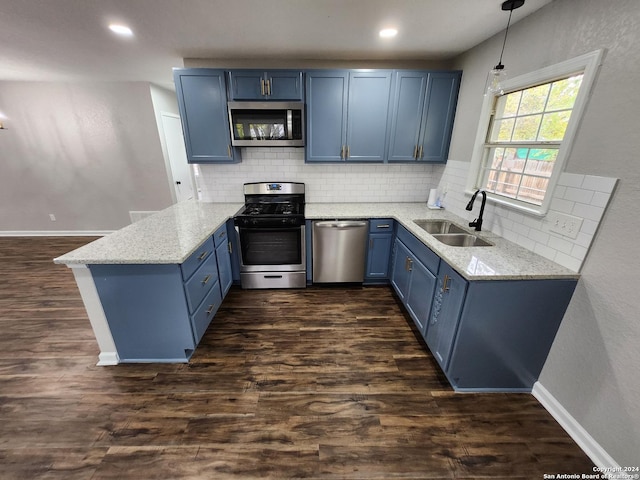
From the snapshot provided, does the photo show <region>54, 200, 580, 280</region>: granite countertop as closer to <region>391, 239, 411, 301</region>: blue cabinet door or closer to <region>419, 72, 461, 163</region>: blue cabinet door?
<region>391, 239, 411, 301</region>: blue cabinet door

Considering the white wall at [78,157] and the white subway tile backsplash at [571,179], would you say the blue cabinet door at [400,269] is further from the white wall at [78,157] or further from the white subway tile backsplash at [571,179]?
the white wall at [78,157]

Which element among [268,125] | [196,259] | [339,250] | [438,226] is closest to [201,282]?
[196,259]

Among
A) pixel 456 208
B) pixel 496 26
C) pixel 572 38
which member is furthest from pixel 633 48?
pixel 456 208

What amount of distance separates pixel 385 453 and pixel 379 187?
2698 mm

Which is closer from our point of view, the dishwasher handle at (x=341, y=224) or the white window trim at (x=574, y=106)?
the white window trim at (x=574, y=106)

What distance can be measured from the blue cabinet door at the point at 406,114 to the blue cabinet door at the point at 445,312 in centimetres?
161

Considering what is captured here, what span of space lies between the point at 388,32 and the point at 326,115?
2.99ft

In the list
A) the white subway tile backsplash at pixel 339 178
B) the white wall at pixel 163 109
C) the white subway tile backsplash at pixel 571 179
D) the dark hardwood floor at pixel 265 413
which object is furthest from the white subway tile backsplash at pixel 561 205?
the white wall at pixel 163 109

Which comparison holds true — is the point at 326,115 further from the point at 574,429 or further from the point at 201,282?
the point at 574,429

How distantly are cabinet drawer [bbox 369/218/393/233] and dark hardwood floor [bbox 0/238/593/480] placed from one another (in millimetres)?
1016

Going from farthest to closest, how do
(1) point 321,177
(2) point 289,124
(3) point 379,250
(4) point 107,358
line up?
(1) point 321,177 → (3) point 379,250 → (2) point 289,124 → (4) point 107,358

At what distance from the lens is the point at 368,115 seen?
2.79m

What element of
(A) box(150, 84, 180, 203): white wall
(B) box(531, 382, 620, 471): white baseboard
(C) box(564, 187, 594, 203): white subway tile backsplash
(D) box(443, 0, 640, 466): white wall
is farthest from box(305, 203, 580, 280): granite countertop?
(A) box(150, 84, 180, 203): white wall

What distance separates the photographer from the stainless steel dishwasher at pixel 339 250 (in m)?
2.81
